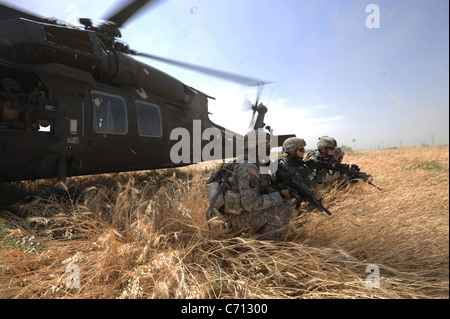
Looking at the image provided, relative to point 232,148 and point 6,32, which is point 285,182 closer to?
point 6,32

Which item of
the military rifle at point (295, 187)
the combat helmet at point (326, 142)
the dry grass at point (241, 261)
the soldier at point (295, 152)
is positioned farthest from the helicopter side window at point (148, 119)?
the combat helmet at point (326, 142)

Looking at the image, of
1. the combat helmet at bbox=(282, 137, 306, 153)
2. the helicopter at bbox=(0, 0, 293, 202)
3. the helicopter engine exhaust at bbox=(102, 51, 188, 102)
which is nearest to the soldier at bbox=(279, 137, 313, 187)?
the combat helmet at bbox=(282, 137, 306, 153)

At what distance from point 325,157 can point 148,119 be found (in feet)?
14.2

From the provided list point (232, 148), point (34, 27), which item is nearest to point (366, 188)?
point (232, 148)

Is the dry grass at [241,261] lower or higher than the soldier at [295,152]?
lower

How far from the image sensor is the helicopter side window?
557 cm

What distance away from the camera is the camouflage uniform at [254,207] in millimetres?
2475

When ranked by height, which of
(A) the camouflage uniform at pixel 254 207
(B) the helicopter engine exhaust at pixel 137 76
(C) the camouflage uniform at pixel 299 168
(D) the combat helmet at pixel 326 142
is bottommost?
(A) the camouflage uniform at pixel 254 207

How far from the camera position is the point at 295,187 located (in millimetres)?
2795

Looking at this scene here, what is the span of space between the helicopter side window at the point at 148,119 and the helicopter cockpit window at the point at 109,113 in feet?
1.28

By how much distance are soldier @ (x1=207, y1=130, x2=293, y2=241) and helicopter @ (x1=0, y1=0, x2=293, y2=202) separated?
2.99m

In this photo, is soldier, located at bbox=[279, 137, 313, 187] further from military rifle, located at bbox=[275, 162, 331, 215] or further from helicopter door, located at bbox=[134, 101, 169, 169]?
helicopter door, located at bbox=[134, 101, 169, 169]

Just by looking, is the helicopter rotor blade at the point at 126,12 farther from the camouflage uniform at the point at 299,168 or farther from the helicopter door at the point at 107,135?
the camouflage uniform at the point at 299,168

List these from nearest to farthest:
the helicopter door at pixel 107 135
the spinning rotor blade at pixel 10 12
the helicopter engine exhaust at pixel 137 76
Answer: the spinning rotor blade at pixel 10 12
the helicopter door at pixel 107 135
the helicopter engine exhaust at pixel 137 76
